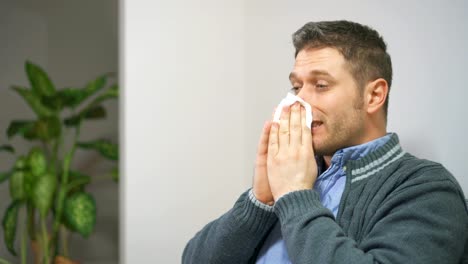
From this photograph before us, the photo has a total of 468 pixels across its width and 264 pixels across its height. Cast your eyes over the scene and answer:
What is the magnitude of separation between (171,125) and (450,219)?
1.22 metres

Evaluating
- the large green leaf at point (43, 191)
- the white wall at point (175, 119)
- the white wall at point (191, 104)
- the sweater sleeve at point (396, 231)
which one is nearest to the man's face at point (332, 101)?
the sweater sleeve at point (396, 231)

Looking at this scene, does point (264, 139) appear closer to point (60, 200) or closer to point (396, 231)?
point (396, 231)

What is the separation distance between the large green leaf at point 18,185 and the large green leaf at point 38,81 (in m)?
0.40

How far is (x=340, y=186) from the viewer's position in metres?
1.01

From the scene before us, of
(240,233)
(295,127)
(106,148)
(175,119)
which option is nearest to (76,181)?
(106,148)

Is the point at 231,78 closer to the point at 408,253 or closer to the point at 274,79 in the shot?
the point at 274,79

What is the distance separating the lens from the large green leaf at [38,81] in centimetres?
224

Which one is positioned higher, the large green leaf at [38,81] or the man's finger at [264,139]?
the large green leaf at [38,81]

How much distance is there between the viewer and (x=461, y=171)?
3.51 feet

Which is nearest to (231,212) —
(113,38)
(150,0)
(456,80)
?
(456,80)

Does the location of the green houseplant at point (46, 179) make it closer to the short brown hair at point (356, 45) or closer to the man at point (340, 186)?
the man at point (340, 186)

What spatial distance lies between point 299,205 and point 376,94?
13.8 inches

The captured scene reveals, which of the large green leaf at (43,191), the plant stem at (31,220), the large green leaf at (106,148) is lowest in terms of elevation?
the plant stem at (31,220)

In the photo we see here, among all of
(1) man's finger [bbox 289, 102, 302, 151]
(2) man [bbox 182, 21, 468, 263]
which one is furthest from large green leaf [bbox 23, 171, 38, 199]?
(1) man's finger [bbox 289, 102, 302, 151]
